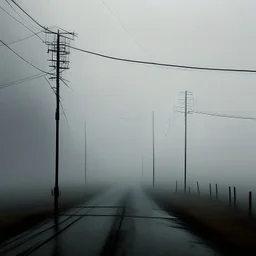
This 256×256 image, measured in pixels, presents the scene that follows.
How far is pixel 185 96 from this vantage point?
7631cm

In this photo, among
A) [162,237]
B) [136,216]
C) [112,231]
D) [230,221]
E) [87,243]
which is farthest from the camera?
[136,216]

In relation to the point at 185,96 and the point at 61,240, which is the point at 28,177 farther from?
A: the point at 61,240

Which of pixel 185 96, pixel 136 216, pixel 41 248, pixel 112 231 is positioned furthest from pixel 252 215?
pixel 185 96

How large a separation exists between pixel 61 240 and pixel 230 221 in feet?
37.1

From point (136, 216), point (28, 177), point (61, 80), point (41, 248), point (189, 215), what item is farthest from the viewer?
point (28, 177)

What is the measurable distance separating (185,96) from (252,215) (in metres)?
49.4

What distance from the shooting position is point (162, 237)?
59.8ft

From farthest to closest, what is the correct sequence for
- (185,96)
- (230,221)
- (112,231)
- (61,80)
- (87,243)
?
(185,96) < (61,80) < (230,221) < (112,231) < (87,243)

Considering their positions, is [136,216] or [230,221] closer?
[230,221]

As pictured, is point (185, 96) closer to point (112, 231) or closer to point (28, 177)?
point (112, 231)

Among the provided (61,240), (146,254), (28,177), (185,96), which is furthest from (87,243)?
(28,177)

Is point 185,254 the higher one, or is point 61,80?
point 61,80

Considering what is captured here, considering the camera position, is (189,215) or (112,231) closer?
(112,231)

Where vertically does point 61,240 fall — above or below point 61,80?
below
